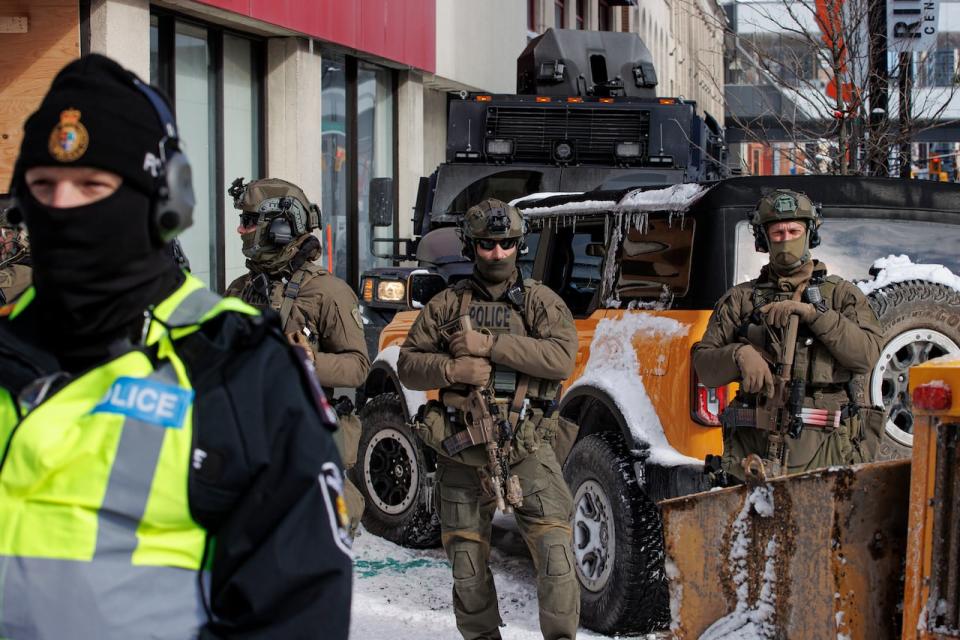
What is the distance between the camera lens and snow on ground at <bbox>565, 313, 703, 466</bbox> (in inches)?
219

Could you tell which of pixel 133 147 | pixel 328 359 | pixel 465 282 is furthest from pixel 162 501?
pixel 465 282

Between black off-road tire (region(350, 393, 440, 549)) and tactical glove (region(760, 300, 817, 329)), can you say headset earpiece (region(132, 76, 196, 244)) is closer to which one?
tactical glove (region(760, 300, 817, 329))

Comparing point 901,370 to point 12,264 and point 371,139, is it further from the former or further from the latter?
point 371,139

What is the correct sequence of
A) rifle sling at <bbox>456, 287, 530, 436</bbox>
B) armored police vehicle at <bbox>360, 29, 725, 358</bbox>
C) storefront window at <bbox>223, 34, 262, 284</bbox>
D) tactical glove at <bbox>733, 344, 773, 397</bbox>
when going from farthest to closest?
storefront window at <bbox>223, 34, 262, 284</bbox>
armored police vehicle at <bbox>360, 29, 725, 358</bbox>
rifle sling at <bbox>456, 287, 530, 436</bbox>
tactical glove at <bbox>733, 344, 773, 397</bbox>

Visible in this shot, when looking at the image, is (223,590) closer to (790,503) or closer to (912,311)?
(790,503)

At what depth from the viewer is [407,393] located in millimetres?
7312

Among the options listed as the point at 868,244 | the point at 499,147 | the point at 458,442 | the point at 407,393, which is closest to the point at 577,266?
the point at 407,393

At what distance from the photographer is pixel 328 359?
5.20 metres

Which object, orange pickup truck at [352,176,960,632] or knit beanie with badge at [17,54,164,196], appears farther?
orange pickup truck at [352,176,960,632]

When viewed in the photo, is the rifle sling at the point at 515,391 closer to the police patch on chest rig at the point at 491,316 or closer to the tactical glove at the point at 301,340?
the police patch on chest rig at the point at 491,316

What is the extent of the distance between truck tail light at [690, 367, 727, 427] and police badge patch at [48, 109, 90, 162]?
12.7 ft

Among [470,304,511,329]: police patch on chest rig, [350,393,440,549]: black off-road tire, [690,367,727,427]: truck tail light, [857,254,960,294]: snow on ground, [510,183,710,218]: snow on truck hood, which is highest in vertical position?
[510,183,710,218]: snow on truck hood

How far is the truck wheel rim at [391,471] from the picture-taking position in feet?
24.3

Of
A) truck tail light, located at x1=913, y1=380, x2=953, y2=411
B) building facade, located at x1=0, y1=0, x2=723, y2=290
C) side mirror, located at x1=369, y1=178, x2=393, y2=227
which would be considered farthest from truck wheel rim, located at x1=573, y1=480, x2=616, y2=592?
building facade, located at x1=0, y1=0, x2=723, y2=290
